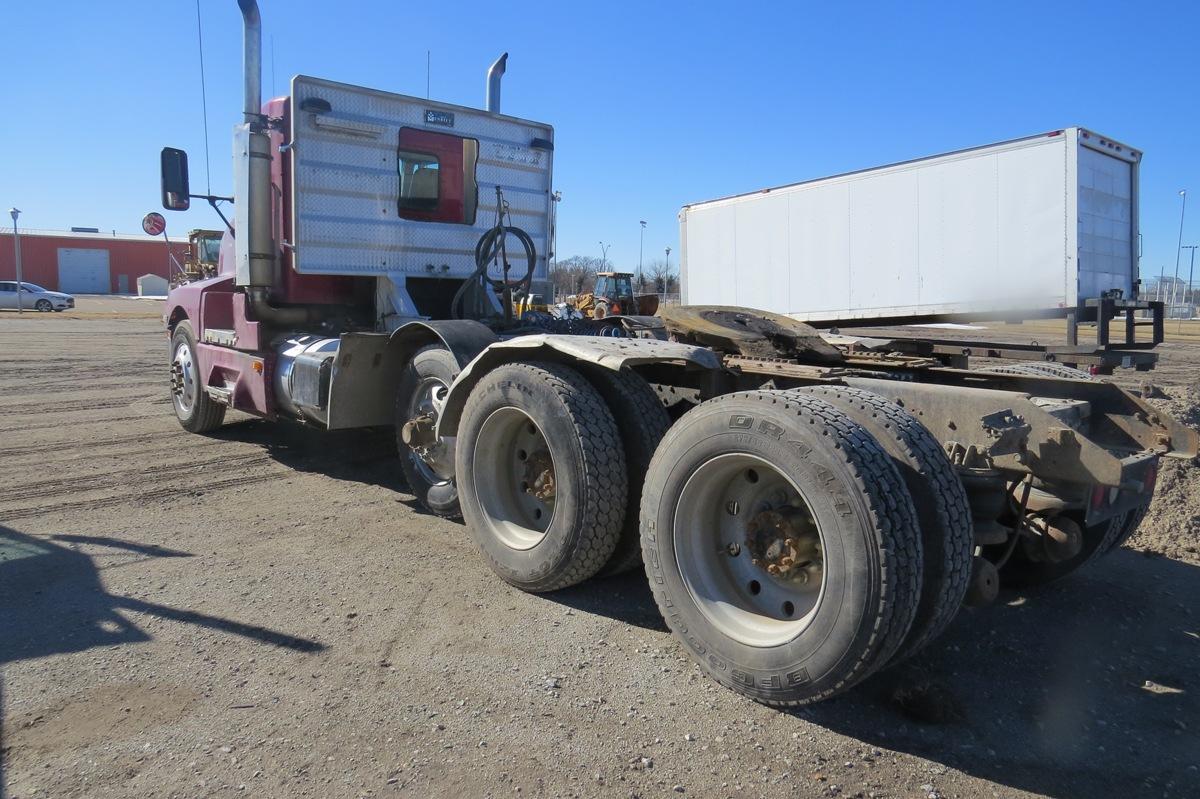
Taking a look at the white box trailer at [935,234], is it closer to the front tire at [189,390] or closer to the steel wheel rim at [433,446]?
the steel wheel rim at [433,446]

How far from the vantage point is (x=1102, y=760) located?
3.07 metres

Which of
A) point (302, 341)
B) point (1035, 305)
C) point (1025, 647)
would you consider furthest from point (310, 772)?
point (1035, 305)

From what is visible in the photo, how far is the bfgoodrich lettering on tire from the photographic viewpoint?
2.95 metres

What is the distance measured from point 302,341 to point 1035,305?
7798 mm

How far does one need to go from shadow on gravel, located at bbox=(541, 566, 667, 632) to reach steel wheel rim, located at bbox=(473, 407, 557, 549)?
1.22 feet

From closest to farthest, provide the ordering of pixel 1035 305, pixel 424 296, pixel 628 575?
pixel 628 575 → pixel 424 296 → pixel 1035 305

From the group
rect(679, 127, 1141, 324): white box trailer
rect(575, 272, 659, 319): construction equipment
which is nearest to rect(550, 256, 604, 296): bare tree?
rect(575, 272, 659, 319): construction equipment

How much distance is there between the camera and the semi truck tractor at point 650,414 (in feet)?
10.2

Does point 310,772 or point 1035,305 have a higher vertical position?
point 1035,305

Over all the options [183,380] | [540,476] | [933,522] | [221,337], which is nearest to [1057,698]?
→ [933,522]

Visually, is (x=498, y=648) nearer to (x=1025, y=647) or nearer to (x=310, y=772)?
(x=310, y=772)

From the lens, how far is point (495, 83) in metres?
8.42

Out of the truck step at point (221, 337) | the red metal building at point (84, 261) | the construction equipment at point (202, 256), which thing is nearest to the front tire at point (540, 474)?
the truck step at point (221, 337)

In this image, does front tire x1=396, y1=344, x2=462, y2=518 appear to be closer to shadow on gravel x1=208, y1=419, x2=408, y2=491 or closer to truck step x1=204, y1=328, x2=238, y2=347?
shadow on gravel x1=208, y1=419, x2=408, y2=491
